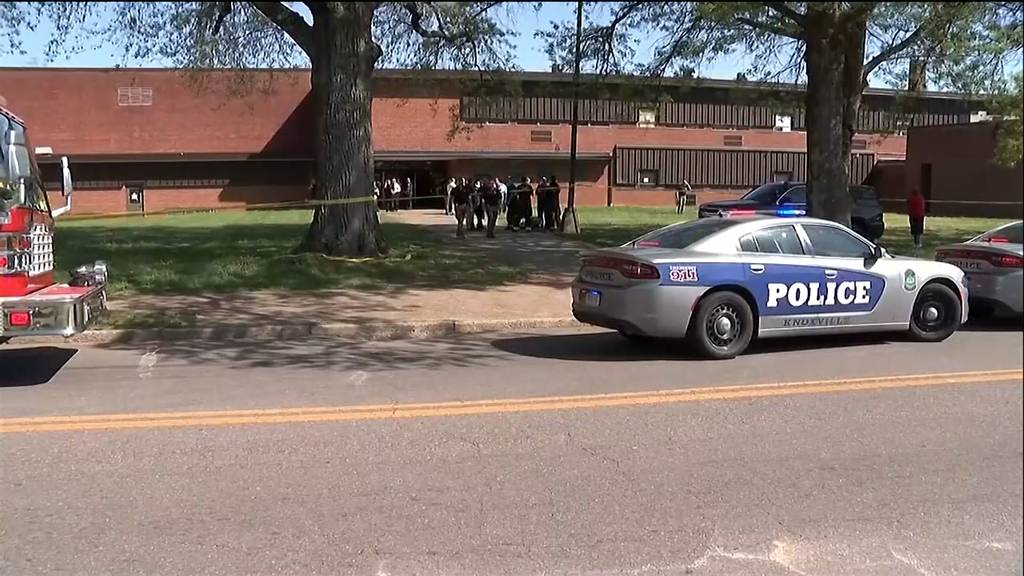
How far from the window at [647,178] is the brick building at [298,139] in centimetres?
5

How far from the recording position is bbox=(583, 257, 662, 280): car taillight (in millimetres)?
8754

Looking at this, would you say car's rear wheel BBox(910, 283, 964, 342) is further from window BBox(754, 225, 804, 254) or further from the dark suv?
the dark suv

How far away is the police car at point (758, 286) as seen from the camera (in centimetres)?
880

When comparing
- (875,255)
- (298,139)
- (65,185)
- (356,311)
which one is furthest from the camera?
(298,139)

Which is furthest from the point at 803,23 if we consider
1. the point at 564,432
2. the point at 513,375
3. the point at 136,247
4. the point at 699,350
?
A: the point at 136,247

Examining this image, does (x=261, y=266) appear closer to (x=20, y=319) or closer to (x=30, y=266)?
(x=30, y=266)

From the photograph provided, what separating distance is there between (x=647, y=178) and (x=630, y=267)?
134 ft

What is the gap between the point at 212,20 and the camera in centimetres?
1841

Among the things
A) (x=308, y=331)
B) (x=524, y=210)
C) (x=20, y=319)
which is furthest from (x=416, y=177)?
(x=20, y=319)

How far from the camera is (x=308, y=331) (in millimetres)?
11008

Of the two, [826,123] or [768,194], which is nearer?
[826,123]

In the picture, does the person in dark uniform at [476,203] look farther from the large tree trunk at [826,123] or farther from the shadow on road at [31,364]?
the shadow on road at [31,364]

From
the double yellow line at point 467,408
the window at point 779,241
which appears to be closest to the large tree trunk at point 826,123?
the window at point 779,241

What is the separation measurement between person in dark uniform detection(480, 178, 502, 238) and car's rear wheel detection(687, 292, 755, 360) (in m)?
14.5
